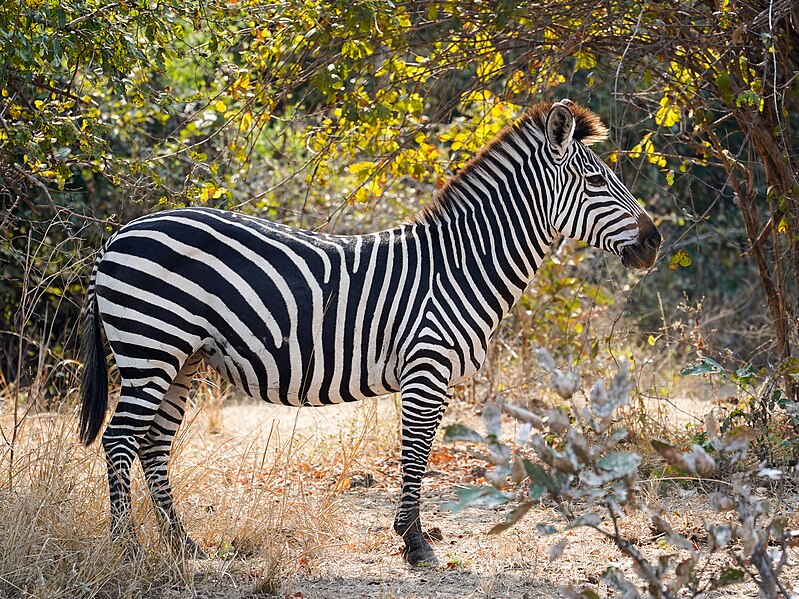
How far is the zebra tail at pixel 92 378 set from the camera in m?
4.77

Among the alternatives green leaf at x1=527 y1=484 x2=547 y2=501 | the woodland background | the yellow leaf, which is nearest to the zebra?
the woodland background

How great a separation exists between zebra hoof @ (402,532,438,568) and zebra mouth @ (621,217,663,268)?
192cm

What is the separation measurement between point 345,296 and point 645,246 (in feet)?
5.60

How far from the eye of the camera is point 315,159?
22.6 feet

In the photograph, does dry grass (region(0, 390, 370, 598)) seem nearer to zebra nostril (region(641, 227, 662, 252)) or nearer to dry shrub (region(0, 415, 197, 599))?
dry shrub (region(0, 415, 197, 599))

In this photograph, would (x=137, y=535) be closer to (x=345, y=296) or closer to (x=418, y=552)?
(x=418, y=552)

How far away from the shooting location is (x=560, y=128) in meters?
5.30

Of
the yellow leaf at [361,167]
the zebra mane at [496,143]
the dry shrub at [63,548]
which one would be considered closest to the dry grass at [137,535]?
the dry shrub at [63,548]

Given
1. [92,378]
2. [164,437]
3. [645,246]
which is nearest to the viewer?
[92,378]

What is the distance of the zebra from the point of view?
4.69m

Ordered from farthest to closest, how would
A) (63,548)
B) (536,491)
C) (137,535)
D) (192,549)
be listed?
1. (192,549)
2. (137,535)
3. (63,548)
4. (536,491)

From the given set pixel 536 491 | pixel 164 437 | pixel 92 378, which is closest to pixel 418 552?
pixel 164 437

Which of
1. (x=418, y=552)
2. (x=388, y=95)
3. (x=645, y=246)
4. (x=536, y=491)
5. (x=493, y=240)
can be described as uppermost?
(x=388, y=95)

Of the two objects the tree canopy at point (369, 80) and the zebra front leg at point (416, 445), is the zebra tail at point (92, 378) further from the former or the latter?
the zebra front leg at point (416, 445)
